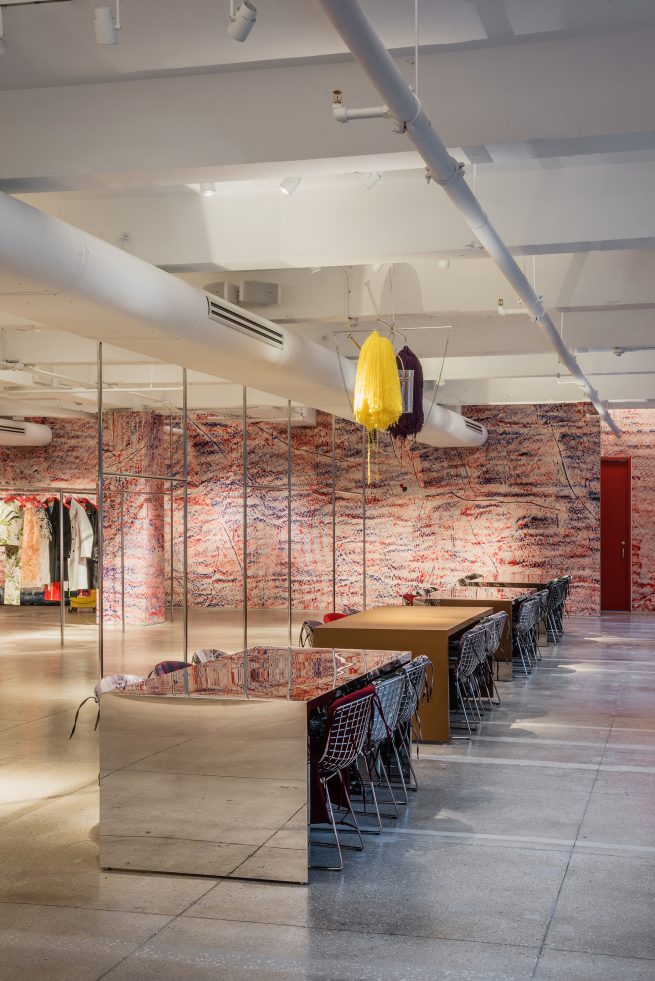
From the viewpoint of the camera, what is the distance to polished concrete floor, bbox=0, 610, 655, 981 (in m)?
4.00

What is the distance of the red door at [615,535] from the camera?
21.3m


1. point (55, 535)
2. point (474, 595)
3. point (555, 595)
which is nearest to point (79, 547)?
point (55, 535)

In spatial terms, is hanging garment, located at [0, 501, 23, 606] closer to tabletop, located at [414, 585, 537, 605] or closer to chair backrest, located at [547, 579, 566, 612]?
tabletop, located at [414, 585, 537, 605]

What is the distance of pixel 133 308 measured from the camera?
250 inches

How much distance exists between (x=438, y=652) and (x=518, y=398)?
9.47 m

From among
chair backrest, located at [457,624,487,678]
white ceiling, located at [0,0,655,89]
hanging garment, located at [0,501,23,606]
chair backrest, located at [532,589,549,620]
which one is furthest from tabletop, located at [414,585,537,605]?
white ceiling, located at [0,0,655,89]

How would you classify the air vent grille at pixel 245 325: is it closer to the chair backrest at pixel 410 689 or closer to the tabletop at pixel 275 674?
the tabletop at pixel 275 674

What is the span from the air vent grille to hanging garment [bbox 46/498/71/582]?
7339 mm

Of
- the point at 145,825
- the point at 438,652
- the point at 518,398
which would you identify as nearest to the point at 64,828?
the point at 145,825

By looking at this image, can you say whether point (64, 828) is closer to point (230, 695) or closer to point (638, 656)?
point (230, 695)

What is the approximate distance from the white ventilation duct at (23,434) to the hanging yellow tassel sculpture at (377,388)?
43.4 feet

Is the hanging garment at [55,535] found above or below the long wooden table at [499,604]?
above

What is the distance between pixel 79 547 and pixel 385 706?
995 cm

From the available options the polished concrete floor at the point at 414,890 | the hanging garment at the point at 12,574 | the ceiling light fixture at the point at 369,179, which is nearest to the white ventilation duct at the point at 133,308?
the ceiling light fixture at the point at 369,179
